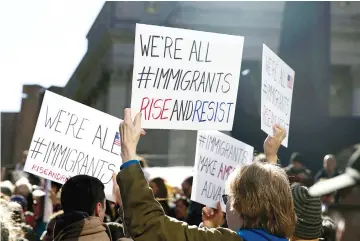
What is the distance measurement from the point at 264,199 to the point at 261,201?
13 mm

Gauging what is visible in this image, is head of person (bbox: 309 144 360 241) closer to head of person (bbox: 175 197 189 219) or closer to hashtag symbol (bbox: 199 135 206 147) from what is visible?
hashtag symbol (bbox: 199 135 206 147)

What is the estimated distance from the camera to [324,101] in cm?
1465

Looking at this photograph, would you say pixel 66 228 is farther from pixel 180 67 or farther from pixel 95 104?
pixel 95 104

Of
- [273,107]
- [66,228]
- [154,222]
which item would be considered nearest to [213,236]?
[154,222]

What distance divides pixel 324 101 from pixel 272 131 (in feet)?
34.2

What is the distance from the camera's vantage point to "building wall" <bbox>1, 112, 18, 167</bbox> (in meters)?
20.6

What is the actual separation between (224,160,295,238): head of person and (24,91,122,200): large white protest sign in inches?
69.1

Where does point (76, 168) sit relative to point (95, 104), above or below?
below

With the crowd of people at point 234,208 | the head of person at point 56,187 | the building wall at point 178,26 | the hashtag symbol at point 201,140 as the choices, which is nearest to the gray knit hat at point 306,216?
the crowd of people at point 234,208

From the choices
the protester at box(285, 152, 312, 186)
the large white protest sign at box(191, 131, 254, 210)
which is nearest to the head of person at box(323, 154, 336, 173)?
the protester at box(285, 152, 312, 186)

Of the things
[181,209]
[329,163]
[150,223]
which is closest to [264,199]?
[150,223]

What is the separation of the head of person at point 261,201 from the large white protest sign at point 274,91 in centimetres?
189

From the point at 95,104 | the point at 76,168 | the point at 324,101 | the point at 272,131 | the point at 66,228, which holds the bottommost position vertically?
the point at 66,228

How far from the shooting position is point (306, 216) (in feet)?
11.1
